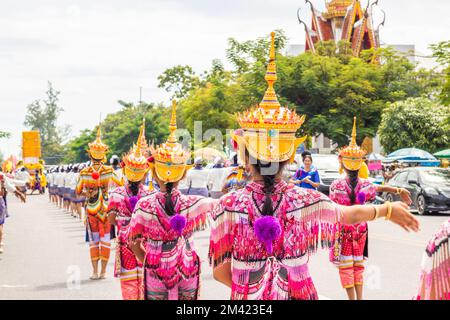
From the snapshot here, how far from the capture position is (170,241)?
5.29m

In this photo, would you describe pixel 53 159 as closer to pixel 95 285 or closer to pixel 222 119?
pixel 222 119

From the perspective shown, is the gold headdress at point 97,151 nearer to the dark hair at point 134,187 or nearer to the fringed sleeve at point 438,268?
the dark hair at point 134,187

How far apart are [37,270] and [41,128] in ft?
375

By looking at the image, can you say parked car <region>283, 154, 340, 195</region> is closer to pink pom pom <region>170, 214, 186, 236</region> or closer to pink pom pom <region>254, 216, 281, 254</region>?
pink pom pom <region>170, 214, 186, 236</region>

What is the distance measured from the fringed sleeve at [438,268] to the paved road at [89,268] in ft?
16.1

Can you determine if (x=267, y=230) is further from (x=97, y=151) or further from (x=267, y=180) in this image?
(x=97, y=151)

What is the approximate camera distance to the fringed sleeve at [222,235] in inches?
153

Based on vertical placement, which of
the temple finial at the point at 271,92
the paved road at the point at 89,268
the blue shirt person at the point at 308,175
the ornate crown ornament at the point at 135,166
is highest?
the temple finial at the point at 271,92

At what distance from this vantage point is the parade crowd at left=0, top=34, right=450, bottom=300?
3803mm

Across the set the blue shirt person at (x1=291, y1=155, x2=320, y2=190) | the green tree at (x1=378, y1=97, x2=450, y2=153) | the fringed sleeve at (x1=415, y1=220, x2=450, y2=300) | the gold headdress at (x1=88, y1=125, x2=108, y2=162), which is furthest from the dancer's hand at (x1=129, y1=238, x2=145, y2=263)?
the green tree at (x1=378, y1=97, x2=450, y2=153)

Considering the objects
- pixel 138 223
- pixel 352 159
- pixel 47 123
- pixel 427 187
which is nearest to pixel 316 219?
pixel 138 223

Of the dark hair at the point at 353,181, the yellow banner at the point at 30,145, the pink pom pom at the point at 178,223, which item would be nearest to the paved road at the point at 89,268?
the dark hair at the point at 353,181

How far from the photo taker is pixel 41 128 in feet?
399

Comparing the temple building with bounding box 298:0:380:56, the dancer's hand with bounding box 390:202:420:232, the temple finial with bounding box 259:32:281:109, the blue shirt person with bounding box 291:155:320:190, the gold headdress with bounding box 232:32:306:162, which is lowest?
the blue shirt person with bounding box 291:155:320:190
